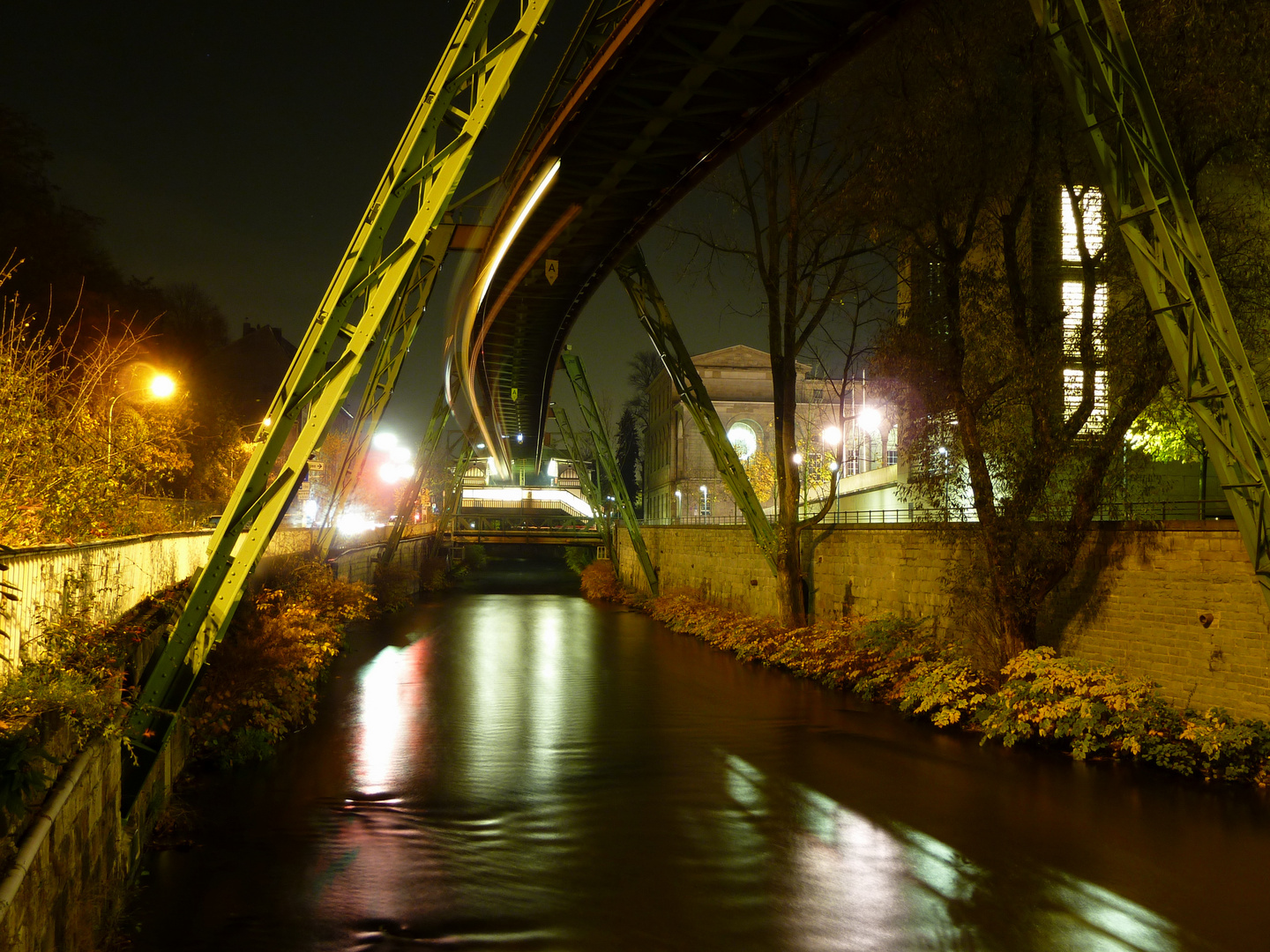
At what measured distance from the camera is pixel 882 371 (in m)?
15.5

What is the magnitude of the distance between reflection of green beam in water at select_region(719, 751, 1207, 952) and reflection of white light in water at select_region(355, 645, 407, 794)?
15.3ft

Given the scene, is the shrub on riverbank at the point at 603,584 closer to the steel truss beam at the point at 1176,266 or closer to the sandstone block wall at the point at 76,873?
the steel truss beam at the point at 1176,266

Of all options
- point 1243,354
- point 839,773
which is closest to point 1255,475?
point 1243,354

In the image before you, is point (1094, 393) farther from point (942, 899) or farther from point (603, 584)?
point (603, 584)

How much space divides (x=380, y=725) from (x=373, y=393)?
12.0 meters

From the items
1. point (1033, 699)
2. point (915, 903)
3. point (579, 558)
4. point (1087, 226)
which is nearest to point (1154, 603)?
point (1033, 699)

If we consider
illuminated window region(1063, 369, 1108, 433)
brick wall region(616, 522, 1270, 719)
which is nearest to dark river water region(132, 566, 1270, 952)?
brick wall region(616, 522, 1270, 719)

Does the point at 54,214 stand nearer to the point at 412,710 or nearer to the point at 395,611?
the point at 395,611

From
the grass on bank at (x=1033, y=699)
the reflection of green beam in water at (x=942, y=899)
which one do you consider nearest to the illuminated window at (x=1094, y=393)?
the grass on bank at (x=1033, y=699)

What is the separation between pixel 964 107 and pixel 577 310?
33.6 ft

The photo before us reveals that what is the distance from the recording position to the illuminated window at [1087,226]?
1377 centimetres

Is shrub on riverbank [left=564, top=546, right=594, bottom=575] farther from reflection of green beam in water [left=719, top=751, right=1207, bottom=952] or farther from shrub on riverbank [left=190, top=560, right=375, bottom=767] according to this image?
reflection of green beam in water [left=719, top=751, right=1207, bottom=952]

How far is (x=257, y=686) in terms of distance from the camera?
1220 cm

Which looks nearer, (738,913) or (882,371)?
(738,913)
